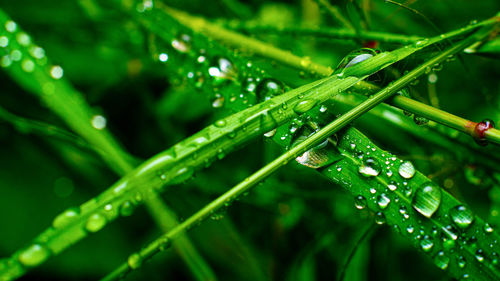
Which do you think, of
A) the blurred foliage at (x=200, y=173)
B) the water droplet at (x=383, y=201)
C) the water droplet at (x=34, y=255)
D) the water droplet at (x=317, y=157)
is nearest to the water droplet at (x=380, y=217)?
the water droplet at (x=383, y=201)

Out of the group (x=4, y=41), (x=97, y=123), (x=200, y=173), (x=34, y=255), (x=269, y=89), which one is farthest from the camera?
(x=200, y=173)

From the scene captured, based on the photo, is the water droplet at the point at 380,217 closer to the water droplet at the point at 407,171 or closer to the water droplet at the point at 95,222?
the water droplet at the point at 407,171

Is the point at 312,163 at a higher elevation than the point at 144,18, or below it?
below

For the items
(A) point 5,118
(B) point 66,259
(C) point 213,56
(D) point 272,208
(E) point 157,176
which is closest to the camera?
(E) point 157,176

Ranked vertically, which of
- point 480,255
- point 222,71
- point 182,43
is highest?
point 182,43

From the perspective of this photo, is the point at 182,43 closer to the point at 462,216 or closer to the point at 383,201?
the point at 383,201

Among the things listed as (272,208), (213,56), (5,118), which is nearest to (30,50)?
(5,118)

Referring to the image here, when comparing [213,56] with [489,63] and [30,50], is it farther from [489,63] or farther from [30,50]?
[489,63]

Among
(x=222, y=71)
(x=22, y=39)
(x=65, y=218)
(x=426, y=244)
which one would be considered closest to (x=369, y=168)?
(x=426, y=244)
